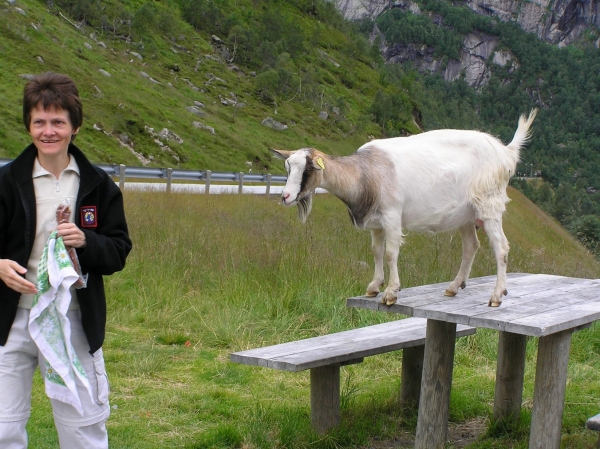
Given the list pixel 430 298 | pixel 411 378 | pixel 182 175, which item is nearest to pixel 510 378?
pixel 411 378

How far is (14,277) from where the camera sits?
2.73m

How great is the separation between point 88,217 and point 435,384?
7.09 feet

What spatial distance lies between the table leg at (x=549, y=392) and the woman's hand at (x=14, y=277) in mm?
2531

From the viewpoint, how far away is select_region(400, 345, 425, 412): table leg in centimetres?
512

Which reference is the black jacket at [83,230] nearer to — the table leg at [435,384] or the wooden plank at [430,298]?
the wooden plank at [430,298]

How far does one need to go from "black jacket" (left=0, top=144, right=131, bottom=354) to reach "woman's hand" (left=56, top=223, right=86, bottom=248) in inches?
1.8

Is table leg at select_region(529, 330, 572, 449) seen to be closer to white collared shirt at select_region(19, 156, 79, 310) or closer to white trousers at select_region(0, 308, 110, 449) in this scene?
white trousers at select_region(0, 308, 110, 449)

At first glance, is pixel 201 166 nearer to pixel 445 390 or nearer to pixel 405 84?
pixel 445 390

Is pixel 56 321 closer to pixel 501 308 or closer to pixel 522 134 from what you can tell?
pixel 501 308

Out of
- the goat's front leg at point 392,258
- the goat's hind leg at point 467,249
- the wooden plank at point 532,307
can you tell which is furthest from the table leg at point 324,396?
the wooden plank at point 532,307

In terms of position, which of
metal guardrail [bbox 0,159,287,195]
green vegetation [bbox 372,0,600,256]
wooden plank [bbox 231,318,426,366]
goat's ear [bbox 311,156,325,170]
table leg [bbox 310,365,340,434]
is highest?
green vegetation [bbox 372,0,600,256]

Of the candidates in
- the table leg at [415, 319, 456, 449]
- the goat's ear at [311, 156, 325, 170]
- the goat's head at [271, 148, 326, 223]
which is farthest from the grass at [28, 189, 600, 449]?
the goat's ear at [311, 156, 325, 170]

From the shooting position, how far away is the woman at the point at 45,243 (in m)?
2.88

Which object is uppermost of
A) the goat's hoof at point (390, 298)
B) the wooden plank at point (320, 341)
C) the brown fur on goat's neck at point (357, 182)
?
the brown fur on goat's neck at point (357, 182)
